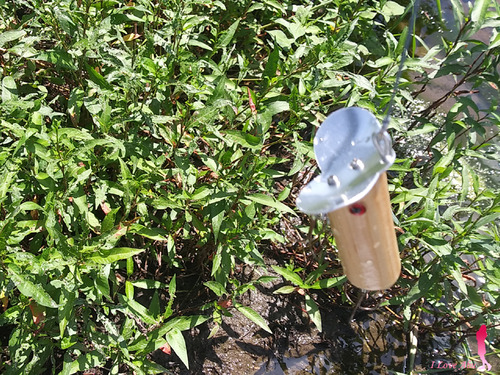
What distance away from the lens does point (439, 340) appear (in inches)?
132

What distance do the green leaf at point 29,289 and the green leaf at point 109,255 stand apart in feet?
0.68

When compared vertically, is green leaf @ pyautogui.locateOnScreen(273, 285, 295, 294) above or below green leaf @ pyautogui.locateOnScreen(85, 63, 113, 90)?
below

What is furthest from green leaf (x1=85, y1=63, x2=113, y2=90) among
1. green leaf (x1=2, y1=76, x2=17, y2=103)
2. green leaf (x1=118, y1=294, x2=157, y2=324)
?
green leaf (x1=118, y1=294, x2=157, y2=324)

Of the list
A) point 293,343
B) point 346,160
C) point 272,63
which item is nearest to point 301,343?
point 293,343

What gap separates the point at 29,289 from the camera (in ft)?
6.46

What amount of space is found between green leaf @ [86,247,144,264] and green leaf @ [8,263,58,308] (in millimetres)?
209

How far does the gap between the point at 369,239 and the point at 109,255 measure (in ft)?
3.62

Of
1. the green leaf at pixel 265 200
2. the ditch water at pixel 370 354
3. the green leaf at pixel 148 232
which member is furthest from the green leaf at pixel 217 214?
the ditch water at pixel 370 354

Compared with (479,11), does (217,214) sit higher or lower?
lower

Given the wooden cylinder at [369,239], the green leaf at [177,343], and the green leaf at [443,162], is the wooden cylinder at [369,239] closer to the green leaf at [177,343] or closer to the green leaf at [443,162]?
the green leaf at [177,343]

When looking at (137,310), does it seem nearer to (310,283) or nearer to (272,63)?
(310,283)

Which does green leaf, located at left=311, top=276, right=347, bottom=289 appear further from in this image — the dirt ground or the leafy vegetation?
the dirt ground

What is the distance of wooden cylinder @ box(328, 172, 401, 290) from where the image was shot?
136cm

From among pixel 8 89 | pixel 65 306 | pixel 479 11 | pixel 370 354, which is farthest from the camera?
pixel 370 354
